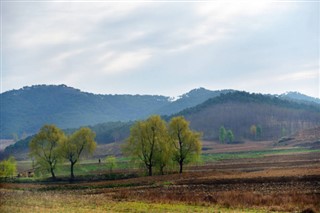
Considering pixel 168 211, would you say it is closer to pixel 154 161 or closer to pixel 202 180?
pixel 202 180

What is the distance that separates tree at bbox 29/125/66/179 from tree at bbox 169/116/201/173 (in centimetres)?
2988

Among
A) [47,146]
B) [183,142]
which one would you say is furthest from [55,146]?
[183,142]

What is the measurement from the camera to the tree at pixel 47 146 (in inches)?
3649

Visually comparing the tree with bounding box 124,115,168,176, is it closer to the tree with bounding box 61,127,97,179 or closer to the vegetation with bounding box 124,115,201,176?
the vegetation with bounding box 124,115,201,176

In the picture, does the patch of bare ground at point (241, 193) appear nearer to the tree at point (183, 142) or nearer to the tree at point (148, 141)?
the tree at point (148, 141)

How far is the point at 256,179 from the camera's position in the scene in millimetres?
55719


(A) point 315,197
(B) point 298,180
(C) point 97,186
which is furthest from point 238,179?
(C) point 97,186

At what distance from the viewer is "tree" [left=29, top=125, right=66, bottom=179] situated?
3649 inches

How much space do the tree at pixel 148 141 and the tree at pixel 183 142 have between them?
242 cm

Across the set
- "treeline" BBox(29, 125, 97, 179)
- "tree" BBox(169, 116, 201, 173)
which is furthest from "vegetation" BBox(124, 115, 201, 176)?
"treeline" BBox(29, 125, 97, 179)

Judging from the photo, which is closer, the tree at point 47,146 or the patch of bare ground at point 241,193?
the patch of bare ground at point 241,193

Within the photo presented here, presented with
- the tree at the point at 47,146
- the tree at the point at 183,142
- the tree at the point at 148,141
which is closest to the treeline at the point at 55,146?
the tree at the point at 47,146

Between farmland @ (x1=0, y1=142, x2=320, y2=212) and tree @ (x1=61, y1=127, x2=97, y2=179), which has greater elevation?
tree @ (x1=61, y1=127, x2=97, y2=179)

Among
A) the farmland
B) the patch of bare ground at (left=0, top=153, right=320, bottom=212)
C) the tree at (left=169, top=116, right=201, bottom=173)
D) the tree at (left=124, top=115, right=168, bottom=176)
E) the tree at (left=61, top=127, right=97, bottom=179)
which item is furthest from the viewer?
the tree at (left=61, top=127, right=97, bottom=179)
